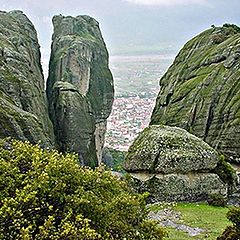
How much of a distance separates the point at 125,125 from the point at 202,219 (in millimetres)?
134355

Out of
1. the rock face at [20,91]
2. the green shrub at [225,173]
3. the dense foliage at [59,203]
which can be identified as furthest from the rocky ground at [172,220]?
the rock face at [20,91]

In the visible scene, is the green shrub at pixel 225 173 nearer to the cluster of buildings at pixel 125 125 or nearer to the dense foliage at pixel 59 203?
the dense foliage at pixel 59 203

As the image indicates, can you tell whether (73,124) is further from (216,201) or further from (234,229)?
(234,229)

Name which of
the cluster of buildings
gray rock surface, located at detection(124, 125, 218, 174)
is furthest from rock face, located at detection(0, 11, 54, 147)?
the cluster of buildings

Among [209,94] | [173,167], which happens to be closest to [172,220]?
[173,167]

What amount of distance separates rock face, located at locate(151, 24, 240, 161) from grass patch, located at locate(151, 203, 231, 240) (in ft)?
65.2

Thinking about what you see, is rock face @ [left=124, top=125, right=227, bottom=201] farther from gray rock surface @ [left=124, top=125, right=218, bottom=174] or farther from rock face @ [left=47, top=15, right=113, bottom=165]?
rock face @ [left=47, top=15, right=113, bottom=165]

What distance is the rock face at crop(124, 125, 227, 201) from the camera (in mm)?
32688

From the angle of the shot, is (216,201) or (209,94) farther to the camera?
(209,94)

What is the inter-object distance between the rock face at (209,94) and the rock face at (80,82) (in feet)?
34.3

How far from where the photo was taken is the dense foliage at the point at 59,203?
45.6 ft

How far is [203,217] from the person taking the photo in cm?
2833

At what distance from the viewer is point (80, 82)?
89438 millimetres

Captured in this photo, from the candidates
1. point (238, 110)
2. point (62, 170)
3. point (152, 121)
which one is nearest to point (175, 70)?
point (152, 121)
